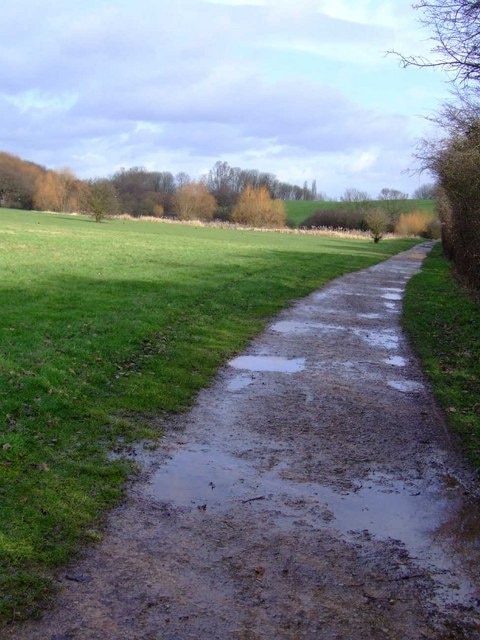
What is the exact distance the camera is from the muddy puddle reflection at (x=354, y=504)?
4.93 m

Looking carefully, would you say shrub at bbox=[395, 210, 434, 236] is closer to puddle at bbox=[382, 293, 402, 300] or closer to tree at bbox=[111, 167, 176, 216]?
tree at bbox=[111, 167, 176, 216]

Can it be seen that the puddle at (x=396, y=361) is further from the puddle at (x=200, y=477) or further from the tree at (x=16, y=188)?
the tree at (x=16, y=188)

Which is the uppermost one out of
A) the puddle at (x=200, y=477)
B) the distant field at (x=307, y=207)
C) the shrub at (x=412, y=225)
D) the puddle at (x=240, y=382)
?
the distant field at (x=307, y=207)

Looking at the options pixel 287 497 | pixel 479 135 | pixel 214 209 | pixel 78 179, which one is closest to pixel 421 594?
pixel 287 497

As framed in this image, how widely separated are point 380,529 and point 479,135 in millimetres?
11613

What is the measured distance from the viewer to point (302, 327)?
1489 centimetres

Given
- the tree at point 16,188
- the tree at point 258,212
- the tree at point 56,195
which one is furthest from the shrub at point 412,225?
the tree at point 16,188

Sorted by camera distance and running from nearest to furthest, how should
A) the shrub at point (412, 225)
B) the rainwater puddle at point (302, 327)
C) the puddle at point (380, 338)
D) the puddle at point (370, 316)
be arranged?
the puddle at point (380, 338)
the rainwater puddle at point (302, 327)
the puddle at point (370, 316)
the shrub at point (412, 225)

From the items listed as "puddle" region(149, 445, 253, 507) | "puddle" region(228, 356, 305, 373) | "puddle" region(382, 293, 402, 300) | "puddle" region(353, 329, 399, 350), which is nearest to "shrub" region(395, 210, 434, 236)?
"puddle" region(382, 293, 402, 300)

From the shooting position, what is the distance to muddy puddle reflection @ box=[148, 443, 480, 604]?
4.93m

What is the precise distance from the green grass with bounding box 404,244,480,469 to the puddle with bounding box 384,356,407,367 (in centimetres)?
38

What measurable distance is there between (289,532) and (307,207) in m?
141

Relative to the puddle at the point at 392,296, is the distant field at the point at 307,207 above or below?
above

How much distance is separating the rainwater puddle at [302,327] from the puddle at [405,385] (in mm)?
4217
